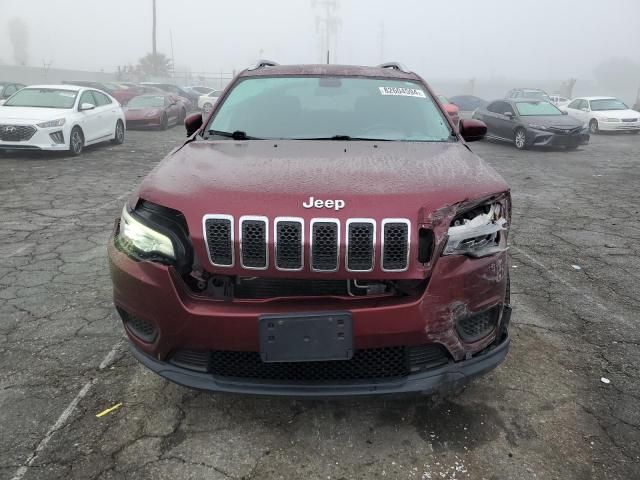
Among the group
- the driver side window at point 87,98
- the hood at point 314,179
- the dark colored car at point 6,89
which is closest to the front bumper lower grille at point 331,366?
the hood at point 314,179

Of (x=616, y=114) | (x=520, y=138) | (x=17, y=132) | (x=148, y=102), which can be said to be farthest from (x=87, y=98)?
(x=616, y=114)

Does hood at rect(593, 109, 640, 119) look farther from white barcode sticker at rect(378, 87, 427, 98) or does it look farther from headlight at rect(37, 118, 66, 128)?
white barcode sticker at rect(378, 87, 427, 98)

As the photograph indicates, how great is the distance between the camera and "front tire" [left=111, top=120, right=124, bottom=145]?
12.6 metres

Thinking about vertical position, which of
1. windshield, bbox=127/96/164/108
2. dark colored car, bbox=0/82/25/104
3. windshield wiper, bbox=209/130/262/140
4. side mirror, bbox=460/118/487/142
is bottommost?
windshield wiper, bbox=209/130/262/140

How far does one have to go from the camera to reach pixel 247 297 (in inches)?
85.0

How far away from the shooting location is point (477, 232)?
2.19 metres

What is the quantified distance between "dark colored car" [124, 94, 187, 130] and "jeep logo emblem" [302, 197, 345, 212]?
51.7ft

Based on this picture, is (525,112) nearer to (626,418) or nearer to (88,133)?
(88,133)

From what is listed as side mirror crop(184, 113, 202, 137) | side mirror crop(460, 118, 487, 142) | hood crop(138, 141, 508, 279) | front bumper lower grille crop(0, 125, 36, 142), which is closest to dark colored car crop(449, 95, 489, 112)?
front bumper lower grille crop(0, 125, 36, 142)

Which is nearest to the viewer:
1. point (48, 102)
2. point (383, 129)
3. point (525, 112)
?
point (383, 129)

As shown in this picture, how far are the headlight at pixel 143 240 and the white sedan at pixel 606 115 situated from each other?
19.3 meters

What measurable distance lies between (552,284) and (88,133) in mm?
10079

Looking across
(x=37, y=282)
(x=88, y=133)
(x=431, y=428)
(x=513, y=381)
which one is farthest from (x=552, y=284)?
(x=88, y=133)

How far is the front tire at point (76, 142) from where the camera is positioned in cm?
1041
